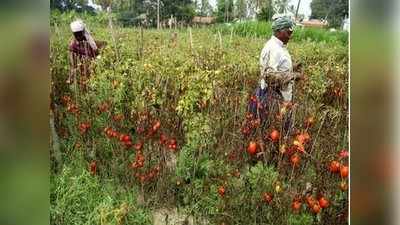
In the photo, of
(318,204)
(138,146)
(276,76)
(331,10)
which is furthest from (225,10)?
(318,204)

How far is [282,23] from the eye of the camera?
9.19 ft

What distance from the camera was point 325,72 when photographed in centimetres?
278

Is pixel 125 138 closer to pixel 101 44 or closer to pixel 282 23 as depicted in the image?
pixel 101 44

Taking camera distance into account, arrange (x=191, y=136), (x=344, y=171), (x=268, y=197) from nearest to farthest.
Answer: (x=344, y=171) < (x=268, y=197) < (x=191, y=136)

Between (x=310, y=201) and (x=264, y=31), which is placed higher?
(x=264, y=31)

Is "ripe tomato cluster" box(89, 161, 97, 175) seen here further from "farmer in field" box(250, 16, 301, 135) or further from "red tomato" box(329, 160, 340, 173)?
"red tomato" box(329, 160, 340, 173)

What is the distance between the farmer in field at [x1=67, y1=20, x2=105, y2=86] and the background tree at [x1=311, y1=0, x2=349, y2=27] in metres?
1.12

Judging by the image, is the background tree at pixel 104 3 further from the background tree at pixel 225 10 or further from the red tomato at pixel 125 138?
the red tomato at pixel 125 138

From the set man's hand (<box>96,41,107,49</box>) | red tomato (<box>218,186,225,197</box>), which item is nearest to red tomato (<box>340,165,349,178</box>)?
red tomato (<box>218,186,225,197</box>)

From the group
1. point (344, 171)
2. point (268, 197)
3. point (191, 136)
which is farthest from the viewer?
point (191, 136)

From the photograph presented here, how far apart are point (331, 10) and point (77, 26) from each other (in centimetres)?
130

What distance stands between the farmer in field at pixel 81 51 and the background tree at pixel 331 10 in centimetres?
112
